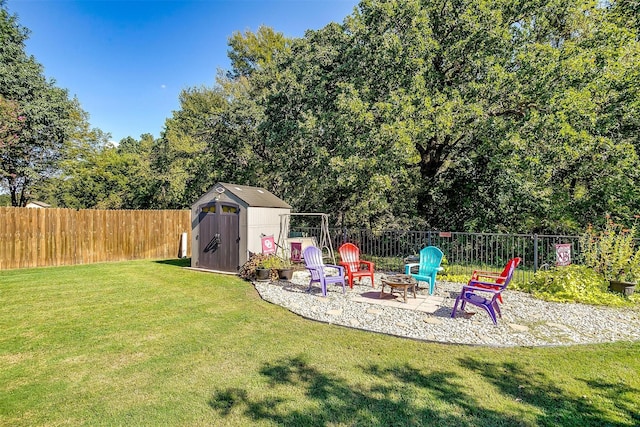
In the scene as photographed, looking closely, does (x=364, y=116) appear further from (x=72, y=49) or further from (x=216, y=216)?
(x=72, y=49)

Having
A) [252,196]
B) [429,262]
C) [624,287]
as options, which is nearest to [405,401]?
[429,262]

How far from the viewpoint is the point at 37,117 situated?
14789mm

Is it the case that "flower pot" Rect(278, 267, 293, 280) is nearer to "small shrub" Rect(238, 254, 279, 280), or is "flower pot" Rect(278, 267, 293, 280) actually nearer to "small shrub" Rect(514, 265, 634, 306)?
"small shrub" Rect(238, 254, 279, 280)

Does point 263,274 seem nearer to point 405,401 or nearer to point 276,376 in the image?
point 276,376

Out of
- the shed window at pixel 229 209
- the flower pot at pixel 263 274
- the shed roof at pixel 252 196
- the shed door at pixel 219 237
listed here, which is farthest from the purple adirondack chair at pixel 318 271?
the shed window at pixel 229 209

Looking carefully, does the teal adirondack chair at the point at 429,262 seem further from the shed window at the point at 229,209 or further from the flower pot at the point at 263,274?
the shed window at the point at 229,209

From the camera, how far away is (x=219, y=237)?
8.95 meters

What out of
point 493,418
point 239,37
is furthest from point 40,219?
point 239,37

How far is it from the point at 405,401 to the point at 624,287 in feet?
20.4

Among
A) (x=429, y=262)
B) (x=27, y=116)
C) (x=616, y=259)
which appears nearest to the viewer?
(x=616, y=259)

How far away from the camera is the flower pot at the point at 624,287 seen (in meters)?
6.08

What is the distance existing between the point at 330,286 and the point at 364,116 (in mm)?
5206

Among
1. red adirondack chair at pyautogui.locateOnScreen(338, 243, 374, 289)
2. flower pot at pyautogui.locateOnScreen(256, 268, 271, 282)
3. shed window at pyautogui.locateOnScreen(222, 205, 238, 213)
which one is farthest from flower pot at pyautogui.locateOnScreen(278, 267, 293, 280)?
shed window at pyautogui.locateOnScreen(222, 205, 238, 213)

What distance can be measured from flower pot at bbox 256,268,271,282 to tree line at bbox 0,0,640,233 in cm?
361
